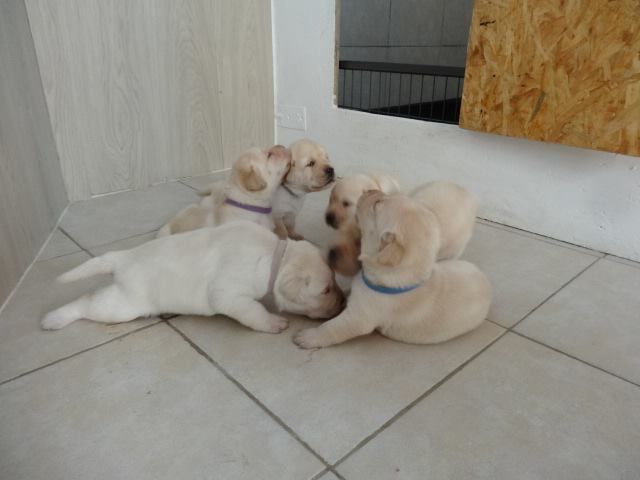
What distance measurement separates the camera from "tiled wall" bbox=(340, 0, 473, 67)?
450 centimetres

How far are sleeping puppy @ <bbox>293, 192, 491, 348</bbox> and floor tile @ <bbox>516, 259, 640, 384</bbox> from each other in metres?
0.30

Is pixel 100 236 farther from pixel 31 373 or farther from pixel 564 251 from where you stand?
pixel 564 251

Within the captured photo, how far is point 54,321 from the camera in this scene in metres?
1.66

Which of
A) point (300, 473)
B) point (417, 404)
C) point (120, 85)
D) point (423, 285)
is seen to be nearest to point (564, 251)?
point (423, 285)

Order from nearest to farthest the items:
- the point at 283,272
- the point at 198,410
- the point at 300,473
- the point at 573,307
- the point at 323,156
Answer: the point at 300,473 → the point at 198,410 → the point at 283,272 → the point at 573,307 → the point at 323,156

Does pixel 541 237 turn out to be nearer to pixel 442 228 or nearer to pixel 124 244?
pixel 442 228

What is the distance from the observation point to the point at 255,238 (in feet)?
5.39

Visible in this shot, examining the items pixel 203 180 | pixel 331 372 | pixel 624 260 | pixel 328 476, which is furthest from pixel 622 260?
pixel 203 180

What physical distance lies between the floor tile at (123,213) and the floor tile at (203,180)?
0.22ft

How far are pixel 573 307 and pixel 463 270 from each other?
0.58 m

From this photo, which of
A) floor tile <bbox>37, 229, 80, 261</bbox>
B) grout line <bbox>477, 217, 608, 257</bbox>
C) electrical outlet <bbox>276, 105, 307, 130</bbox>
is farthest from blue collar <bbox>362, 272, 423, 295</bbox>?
electrical outlet <bbox>276, 105, 307, 130</bbox>

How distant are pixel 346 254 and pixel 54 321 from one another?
1051 millimetres

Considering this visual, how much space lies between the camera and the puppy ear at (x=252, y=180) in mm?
2029

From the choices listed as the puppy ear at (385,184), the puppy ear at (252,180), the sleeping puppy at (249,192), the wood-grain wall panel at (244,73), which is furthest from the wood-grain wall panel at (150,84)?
the puppy ear at (385,184)
